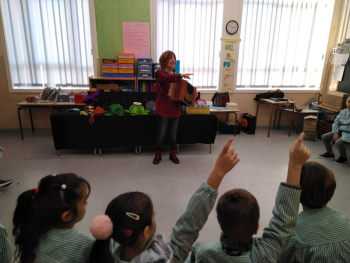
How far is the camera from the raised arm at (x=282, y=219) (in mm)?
893

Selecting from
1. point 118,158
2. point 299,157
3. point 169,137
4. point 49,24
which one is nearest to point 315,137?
point 169,137

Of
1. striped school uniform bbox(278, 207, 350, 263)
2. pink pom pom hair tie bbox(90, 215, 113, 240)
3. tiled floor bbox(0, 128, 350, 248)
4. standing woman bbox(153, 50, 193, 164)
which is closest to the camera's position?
pink pom pom hair tie bbox(90, 215, 113, 240)

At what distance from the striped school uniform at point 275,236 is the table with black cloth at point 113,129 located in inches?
112

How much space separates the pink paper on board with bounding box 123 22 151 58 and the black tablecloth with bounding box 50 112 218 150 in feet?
5.56

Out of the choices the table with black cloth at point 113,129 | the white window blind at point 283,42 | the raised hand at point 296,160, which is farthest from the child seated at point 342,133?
the raised hand at point 296,160

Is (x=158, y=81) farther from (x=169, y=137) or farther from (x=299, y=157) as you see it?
(x=299, y=157)

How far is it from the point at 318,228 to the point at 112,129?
3.00 meters

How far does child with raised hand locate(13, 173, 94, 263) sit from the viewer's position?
909mm

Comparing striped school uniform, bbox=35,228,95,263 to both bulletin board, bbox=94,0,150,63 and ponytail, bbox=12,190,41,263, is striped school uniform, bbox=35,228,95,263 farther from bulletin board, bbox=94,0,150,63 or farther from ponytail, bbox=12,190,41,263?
bulletin board, bbox=94,0,150,63

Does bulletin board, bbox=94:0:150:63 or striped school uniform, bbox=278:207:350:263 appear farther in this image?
bulletin board, bbox=94:0:150:63

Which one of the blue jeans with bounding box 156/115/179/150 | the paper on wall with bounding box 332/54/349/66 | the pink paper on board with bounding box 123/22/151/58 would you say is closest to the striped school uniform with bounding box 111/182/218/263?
the blue jeans with bounding box 156/115/179/150

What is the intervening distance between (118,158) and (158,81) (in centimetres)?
128

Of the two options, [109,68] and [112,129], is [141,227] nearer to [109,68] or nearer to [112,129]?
[112,129]

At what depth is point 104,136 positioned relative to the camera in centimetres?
361
